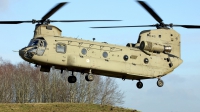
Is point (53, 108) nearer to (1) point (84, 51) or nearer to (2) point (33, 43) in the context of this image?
(1) point (84, 51)

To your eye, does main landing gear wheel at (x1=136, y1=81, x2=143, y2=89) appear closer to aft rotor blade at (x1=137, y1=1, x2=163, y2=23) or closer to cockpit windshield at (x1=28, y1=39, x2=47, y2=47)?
aft rotor blade at (x1=137, y1=1, x2=163, y2=23)

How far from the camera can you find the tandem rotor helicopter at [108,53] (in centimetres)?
2955

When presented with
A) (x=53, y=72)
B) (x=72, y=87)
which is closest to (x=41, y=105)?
(x=72, y=87)

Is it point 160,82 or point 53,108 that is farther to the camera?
point 53,108

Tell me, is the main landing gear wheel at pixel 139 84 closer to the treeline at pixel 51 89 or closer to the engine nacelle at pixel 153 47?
the engine nacelle at pixel 153 47

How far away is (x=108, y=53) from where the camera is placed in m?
31.0

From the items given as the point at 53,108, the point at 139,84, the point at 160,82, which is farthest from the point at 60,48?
the point at 53,108

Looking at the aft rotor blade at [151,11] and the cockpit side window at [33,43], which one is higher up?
the aft rotor blade at [151,11]

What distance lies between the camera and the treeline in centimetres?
6812

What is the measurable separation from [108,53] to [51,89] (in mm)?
41266

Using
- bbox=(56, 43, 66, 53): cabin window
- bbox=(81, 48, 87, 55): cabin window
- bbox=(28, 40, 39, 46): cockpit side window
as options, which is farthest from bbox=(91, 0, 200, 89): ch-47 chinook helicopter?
bbox=(28, 40, 39, 46): cockpit side window

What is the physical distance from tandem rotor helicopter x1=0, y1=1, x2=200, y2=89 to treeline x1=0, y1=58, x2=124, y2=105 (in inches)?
1349

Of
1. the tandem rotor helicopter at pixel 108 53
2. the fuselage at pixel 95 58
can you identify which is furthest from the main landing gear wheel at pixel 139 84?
the fuselage at pixel 95 58

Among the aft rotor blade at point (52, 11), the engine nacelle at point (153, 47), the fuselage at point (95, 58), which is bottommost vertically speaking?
the fuselage at point (95, 58)
